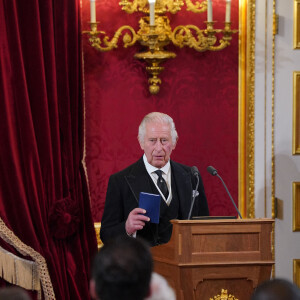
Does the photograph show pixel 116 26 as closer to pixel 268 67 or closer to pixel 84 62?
pixel 84 62

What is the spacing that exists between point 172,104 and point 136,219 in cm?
140

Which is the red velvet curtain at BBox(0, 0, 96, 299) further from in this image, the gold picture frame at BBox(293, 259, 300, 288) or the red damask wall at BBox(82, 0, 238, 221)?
the gold picture frame at BBox(293, 259, 300, 288)

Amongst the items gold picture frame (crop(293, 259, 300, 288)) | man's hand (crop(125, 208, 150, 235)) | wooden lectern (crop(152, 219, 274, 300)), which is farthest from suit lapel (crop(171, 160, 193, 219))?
gold picture frame (crop(293, 259, 300, 288))

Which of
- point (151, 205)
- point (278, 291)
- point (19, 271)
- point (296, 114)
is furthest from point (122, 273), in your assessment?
point (296, 114)

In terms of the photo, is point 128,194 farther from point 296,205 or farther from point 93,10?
point 296,205

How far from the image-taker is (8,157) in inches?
156

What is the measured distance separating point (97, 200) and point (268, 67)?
138cm

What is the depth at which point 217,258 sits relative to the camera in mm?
3066

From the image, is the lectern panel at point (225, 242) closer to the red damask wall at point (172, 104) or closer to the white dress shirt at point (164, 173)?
the white dress shirt at point (164, 173)

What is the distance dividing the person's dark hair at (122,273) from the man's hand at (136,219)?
1484 millimetres

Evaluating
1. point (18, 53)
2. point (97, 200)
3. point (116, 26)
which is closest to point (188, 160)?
point (97, 200)

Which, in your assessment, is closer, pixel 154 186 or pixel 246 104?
pixel 154 186

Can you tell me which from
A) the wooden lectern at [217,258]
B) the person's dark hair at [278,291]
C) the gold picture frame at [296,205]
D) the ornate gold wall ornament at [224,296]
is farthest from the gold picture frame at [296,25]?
the person's dark hair at [278,291]

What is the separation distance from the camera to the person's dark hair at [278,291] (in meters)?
1.64
